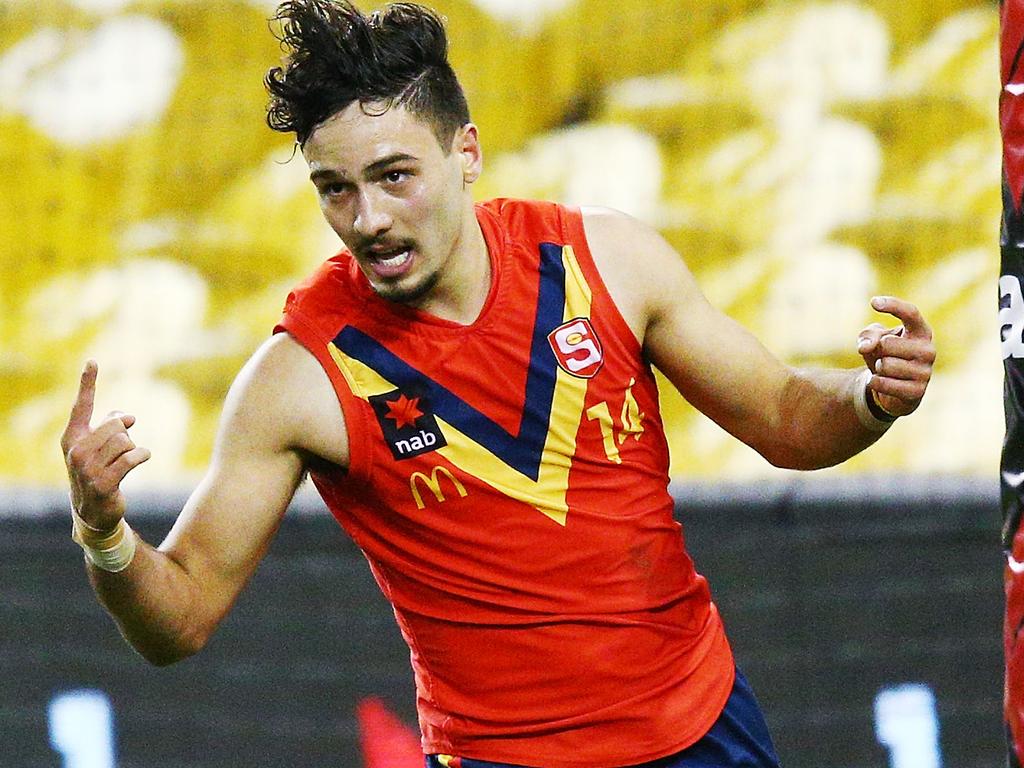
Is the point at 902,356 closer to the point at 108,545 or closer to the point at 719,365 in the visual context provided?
the point at 719,365

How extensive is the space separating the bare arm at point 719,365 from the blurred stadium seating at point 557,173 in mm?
2019

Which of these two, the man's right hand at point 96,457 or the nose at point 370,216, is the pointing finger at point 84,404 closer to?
the man's right hand at point 96,457

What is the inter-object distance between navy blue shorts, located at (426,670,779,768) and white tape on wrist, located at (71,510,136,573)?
523 mm

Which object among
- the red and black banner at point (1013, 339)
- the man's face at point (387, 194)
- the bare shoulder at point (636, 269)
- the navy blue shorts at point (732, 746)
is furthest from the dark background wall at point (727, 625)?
the red and black banner at point (1013, 339)

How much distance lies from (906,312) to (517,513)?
556mm

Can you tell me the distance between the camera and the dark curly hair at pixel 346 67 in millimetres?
1971

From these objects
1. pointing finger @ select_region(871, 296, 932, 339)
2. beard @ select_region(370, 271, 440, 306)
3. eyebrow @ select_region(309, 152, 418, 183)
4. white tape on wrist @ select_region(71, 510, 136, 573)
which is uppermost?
eyebrow @ select_region(309, 152, 418, 183)

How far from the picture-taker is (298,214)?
188 inches

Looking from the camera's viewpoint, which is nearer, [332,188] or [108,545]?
[108,545]

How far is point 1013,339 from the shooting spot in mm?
1528

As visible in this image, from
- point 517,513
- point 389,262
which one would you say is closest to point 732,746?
point 517,513

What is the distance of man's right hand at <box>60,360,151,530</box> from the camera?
1780 millimetres

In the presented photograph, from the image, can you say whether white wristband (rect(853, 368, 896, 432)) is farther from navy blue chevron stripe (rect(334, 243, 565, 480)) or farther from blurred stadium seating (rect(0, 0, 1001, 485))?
blurred stadium seating (rect(0, 0, 1001, 485))

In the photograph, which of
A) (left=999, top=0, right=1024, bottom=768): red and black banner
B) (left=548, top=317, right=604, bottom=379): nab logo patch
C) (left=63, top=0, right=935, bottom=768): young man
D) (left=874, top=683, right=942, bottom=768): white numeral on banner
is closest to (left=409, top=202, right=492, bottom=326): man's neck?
(left=63, top=0, right=935, bottom=768): young man
